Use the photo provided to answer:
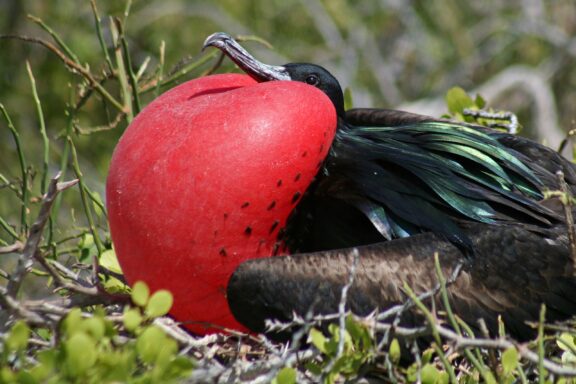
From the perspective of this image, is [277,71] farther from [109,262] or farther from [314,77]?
[109,262]

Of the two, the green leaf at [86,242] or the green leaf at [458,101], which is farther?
the green leaf at [458,101]

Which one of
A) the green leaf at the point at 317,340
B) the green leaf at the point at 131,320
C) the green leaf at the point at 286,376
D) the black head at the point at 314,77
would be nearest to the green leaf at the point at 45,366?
the green leaf at the point at 131,320

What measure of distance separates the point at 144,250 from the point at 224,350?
294mm

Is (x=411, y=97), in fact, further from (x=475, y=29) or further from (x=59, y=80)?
(x=59, y=80)

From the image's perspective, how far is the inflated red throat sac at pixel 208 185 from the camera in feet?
7.55

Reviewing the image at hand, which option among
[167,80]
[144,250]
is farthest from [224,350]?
[167,80]

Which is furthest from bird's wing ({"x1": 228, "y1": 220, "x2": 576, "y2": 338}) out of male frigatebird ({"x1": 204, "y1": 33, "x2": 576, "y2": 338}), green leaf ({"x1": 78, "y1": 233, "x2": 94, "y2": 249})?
green leaf ({"x1": 78, "y1": 233, "x2": 94, "y2": 249})

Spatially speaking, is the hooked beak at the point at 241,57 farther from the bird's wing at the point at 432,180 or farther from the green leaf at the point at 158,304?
the green leaf at the point at 158,304

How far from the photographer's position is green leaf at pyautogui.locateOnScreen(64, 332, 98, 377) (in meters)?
1.61

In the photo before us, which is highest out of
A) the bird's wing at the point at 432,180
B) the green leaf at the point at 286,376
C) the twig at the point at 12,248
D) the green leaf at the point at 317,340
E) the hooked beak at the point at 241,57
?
the hooked beak at the point at 241,57

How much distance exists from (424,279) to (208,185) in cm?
56

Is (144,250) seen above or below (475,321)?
above

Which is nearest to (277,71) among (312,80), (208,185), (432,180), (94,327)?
(312,80)

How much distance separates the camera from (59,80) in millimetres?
5383
